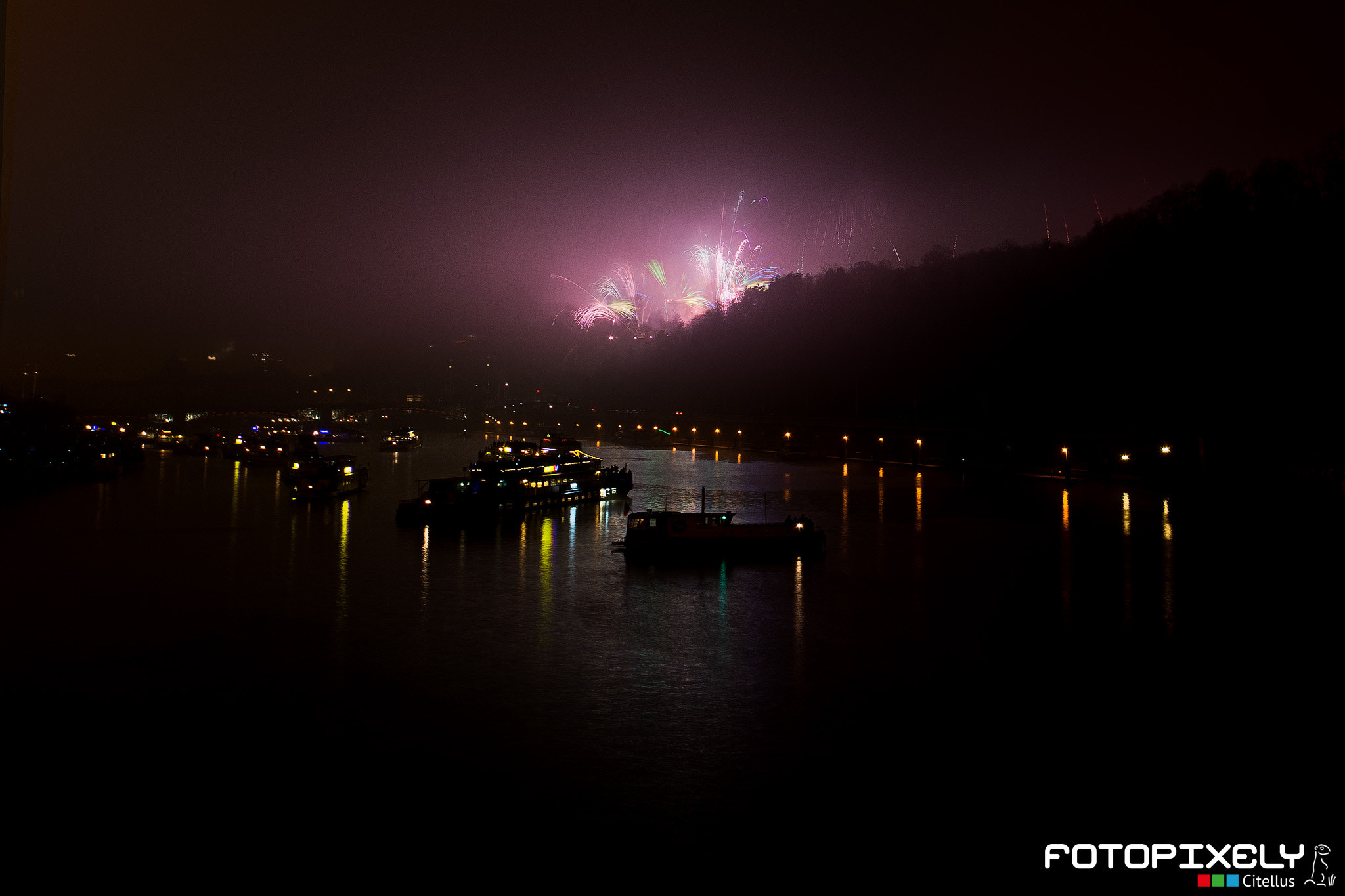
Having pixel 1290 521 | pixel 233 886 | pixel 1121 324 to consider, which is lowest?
pixel 233 886

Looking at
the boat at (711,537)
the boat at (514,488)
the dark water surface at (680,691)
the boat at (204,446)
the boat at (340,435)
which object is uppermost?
the boat at (340,435)

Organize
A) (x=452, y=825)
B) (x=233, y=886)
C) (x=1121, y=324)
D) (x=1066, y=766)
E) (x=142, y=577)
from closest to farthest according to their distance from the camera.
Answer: (x=233, y=886)
(x=452, y=825)
(x=1066, y=766)
(x=142, y=577)
(x=1121, y=324)

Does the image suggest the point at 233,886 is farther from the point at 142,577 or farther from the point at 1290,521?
the point at 1290,521

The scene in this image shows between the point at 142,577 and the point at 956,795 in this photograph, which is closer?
the point at 956,795

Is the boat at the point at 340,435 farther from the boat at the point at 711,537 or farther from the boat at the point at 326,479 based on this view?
the boat at the point at 711,537

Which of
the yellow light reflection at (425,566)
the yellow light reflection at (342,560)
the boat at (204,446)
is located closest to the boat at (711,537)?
the yellow light reflection at (425,566)

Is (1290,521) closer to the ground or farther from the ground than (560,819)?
farther from the ground

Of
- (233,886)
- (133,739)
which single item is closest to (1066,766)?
(233,886)
